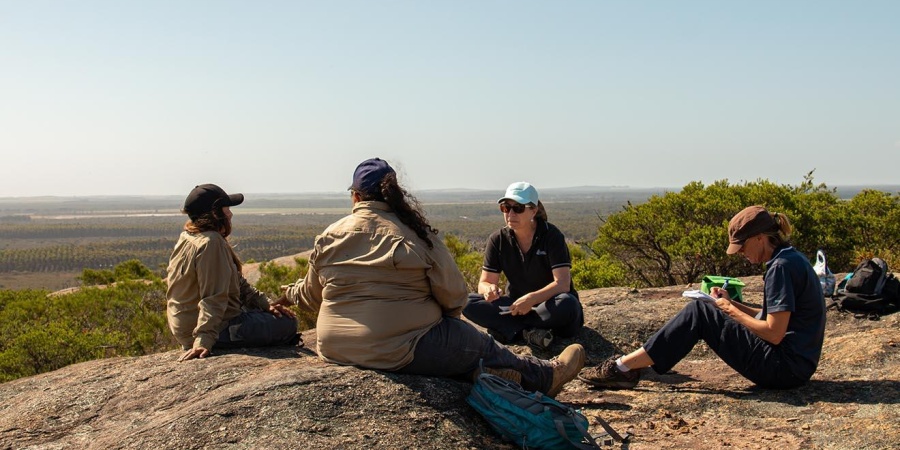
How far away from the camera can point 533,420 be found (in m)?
3.33

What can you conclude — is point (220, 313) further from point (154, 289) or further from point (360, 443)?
point (154, 289)

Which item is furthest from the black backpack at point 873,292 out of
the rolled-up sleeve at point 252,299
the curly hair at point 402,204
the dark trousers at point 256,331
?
the rolled-up sleeve at point 252,299

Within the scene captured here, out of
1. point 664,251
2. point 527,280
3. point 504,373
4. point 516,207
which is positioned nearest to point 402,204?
point 504,373

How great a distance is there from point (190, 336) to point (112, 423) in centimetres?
109

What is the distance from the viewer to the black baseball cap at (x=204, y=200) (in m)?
4.52

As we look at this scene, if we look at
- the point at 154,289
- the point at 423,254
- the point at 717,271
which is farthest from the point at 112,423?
the point at 717,271

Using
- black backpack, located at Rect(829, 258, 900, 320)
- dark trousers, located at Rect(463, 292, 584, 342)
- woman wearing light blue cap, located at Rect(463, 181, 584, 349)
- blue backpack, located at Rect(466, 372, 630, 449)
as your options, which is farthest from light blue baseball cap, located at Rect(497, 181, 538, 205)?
black backpack, located at Rect(829, 258, 900, 320)

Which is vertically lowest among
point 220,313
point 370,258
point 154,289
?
point 154,289

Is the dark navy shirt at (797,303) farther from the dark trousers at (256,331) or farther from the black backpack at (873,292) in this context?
the dark trousers at (256,331)

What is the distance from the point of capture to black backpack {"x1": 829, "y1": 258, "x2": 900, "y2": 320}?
18.4 feet

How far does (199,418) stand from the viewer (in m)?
3.25

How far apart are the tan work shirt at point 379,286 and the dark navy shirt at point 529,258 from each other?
157 cm

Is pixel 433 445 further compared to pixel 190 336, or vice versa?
pixel 190 336

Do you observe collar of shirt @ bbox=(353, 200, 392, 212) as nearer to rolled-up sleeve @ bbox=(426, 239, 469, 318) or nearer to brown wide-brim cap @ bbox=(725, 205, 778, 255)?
rolled-up sleeve @ bbox=(426, 239, 469, 318)
